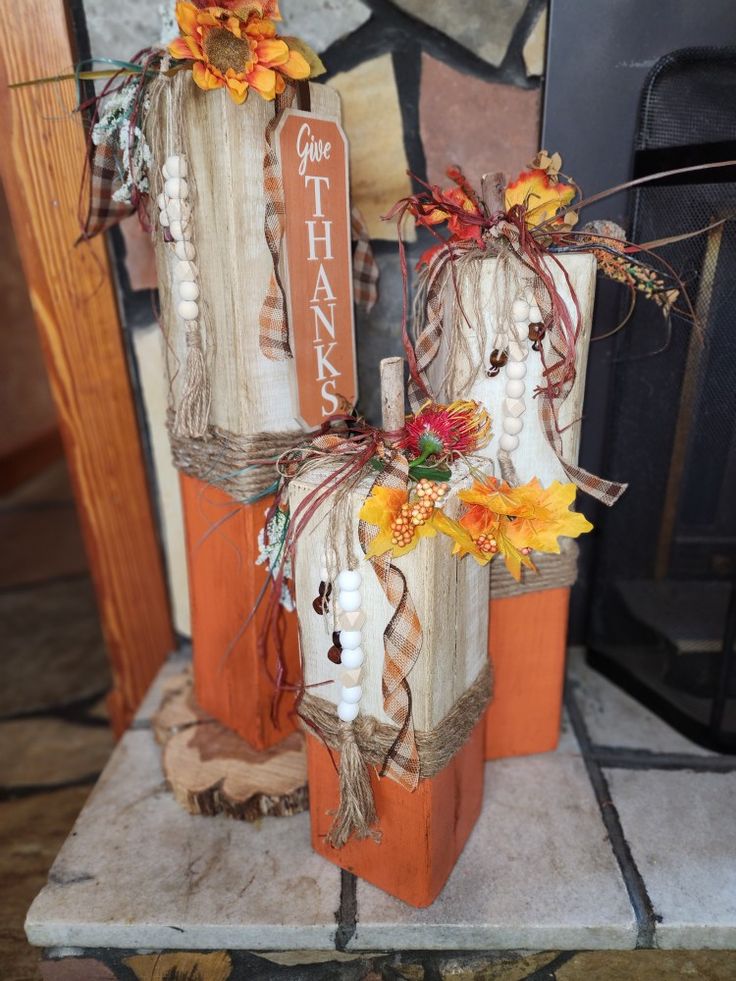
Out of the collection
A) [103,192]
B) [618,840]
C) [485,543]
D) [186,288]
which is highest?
[103,192]

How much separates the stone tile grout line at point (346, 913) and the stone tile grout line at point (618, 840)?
32cm

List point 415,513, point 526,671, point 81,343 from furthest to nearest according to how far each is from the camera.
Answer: point 81,343 < point 526,671 < point 415,513

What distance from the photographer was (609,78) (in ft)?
3.14

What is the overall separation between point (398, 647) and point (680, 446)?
562 mm

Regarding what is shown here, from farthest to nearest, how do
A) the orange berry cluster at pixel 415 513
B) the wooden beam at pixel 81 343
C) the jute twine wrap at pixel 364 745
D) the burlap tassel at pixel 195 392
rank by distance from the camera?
the wooden beam at pixel 81 343 < the burlap tassel at pixel 195 392 < the jute twine wrap at pixel 364 745 < the orange berry cluster at pixel 415 513

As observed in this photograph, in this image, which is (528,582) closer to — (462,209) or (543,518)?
(543,518)

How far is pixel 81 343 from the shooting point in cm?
110

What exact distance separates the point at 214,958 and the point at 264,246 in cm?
81

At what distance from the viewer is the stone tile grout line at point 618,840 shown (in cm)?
81

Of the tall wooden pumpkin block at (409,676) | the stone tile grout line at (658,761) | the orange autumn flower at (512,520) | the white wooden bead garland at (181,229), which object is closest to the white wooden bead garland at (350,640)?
the tall wooden pumpkin block at (409,676)

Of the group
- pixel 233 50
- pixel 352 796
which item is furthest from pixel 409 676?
pixel 233 50

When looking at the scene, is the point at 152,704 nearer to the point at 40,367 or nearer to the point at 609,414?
the point at 609,414

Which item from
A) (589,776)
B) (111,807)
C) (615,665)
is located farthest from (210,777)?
(615,665)

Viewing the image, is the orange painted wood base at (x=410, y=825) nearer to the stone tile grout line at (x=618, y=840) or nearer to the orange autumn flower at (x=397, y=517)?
the stone tile grout line at (x=618, y=840)
